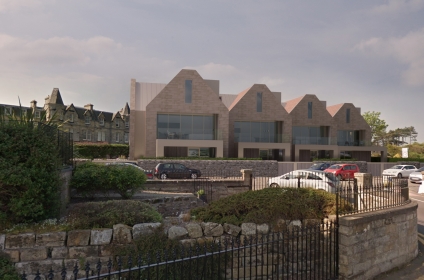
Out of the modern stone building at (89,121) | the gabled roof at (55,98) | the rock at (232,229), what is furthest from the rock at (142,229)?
the gabled roof at (55,98)

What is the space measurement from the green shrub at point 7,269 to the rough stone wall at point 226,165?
829 inches

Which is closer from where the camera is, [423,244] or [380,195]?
[380,195]

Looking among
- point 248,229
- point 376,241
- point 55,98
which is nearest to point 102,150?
point 55,98

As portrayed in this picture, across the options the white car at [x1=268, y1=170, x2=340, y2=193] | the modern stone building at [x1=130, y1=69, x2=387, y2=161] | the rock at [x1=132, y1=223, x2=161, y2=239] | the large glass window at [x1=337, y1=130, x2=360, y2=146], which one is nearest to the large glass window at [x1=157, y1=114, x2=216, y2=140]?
the modern stone building at [x1=130, y1=69, x2=387, y2=161]

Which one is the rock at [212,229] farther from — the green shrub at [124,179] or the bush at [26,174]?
the green shrub at [124,179]

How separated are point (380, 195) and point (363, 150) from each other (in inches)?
1394

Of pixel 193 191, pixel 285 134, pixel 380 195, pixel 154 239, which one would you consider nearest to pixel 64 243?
pixel 154 239

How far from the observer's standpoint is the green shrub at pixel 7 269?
5.38 m

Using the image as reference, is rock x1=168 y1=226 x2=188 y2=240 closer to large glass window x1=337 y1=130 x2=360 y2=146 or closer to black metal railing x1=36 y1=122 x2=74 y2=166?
black metal railing x1=36 y1=122 x2=74 y2=166

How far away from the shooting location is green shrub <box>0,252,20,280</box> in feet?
17.6

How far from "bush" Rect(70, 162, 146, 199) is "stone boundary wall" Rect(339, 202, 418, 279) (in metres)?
8.27

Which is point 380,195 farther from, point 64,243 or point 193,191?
point 193,191

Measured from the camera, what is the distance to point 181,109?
31.4 metres

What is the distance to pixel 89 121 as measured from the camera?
5691 cm
